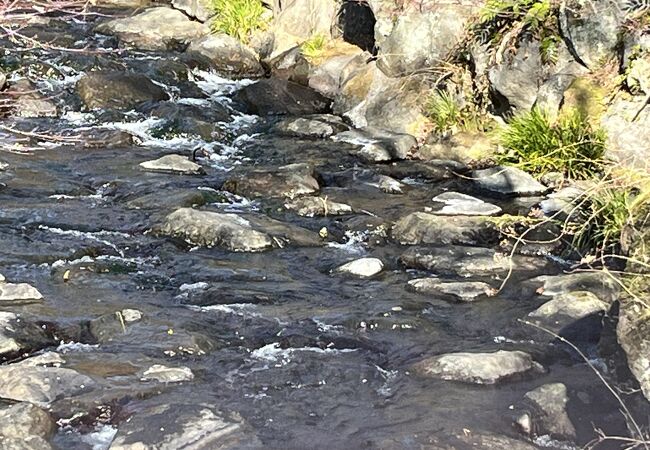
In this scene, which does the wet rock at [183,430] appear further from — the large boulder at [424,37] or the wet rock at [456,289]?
the large boulder at [424,37]

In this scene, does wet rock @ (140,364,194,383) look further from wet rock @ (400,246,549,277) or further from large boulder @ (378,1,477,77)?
large boulder @ (378,1,477,77)

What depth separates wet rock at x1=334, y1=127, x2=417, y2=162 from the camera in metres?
11.5

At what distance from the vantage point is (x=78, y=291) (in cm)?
691

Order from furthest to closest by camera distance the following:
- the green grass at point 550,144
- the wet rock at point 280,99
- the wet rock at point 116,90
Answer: the wet rock at point 280,99 → the wet rock at point 116,90 → the green grass at point 550,144

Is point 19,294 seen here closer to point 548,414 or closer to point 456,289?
point 456,289

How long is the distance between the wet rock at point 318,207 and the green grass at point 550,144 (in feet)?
8.02

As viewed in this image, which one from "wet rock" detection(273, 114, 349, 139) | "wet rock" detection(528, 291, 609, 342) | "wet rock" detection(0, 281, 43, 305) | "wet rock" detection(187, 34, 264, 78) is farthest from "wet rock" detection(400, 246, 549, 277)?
"wet rock" detection(187, 34, 264, 78)

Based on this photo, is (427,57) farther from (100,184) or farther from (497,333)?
(497,333)

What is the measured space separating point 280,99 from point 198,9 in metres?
5.72

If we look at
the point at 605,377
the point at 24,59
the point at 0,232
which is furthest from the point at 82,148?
the point at 605,377

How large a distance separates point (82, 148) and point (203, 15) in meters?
7.89

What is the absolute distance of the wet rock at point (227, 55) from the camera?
52.4 feet

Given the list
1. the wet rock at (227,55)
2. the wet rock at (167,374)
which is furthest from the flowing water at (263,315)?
the wet rock at (227,55)

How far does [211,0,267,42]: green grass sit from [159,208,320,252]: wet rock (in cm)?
951
